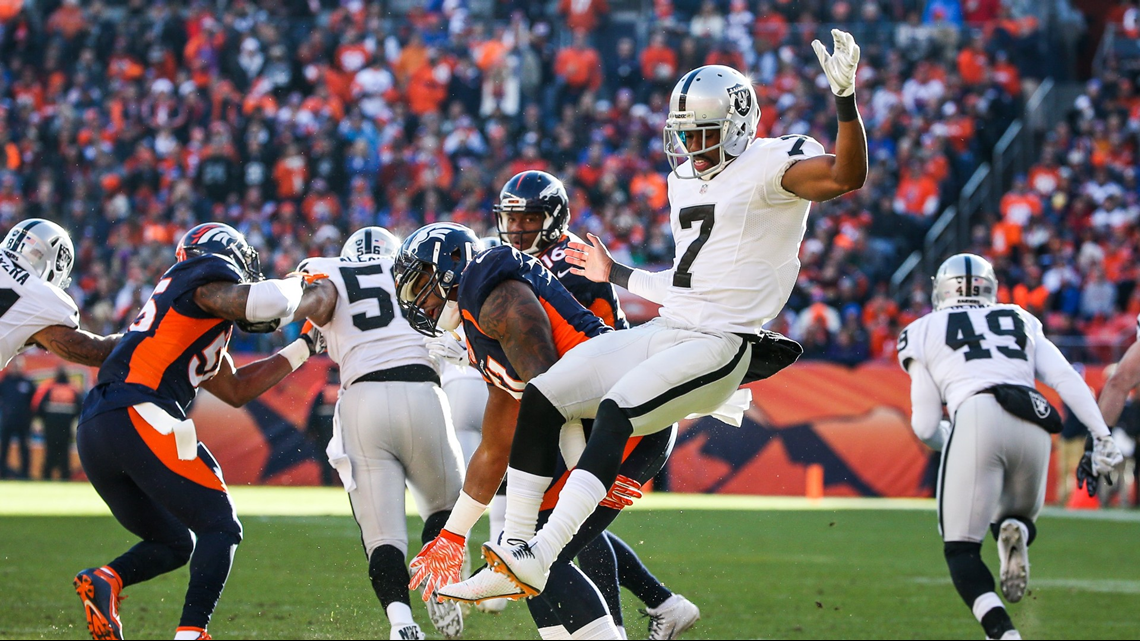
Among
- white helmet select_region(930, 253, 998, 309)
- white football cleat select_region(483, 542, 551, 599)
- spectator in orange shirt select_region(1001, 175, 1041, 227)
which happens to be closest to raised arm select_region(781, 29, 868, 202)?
white football cleat select_region(483, 542, 551, 599)

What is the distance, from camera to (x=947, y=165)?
16.9 meters

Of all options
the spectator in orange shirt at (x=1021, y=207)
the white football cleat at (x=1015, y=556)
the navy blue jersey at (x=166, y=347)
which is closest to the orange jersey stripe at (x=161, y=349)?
the navy blue jersey at (x=166, y=347)

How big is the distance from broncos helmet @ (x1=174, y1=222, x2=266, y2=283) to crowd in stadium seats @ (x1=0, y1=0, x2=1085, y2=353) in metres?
9.34

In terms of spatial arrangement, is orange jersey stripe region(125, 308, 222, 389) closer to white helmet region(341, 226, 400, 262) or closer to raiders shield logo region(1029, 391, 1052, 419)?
white helmet region(341, 226, 400, 262)

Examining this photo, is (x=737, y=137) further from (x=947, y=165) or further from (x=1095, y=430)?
(x=947, y=165)

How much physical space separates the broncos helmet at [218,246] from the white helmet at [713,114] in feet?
6.49

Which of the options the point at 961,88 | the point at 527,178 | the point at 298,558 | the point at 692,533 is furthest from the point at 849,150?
the point at 961,88

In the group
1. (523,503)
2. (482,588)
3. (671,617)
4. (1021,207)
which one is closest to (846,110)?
(523,503)

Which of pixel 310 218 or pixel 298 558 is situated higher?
pixel 310 218

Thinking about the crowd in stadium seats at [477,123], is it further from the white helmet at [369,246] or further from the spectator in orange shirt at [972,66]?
the white helmet at [369,246]

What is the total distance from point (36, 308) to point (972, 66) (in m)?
14.6

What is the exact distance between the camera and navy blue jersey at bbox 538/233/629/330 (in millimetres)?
5383

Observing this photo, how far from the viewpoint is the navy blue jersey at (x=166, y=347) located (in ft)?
17.7

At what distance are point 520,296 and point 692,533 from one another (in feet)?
21.7
